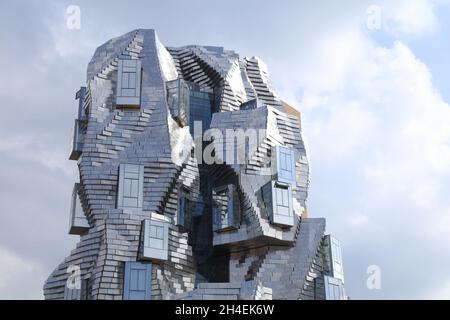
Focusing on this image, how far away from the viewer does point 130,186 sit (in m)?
40.0

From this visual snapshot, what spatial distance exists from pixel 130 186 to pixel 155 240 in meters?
3.37

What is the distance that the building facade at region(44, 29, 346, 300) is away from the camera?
126ft

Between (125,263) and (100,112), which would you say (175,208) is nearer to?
(125,263)

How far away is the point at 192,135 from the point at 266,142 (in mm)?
5207

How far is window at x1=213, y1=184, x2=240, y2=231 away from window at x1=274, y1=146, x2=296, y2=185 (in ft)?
8.91

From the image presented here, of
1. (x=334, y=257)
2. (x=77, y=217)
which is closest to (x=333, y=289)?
(x=334, y=257)

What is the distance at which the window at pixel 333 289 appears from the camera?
40344mm

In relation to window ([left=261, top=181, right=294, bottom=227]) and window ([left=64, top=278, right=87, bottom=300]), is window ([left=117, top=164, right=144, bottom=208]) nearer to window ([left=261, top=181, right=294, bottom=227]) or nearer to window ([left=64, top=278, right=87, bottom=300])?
window ([left=64, top=278, right=87, bottom=300])

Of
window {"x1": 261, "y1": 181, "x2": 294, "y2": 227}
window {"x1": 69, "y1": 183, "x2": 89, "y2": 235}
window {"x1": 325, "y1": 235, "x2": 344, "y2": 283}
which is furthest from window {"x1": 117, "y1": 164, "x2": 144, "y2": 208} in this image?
window {"x1": 325, "y1": 235, "x2": 344, "y2": 283}

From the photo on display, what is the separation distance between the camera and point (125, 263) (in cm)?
3788

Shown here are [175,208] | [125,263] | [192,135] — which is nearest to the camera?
[125,263]

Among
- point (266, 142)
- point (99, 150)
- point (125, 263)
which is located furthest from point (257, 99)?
point (125, 263)

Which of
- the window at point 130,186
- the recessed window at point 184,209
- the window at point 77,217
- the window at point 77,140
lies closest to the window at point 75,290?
the window at point 77,217
